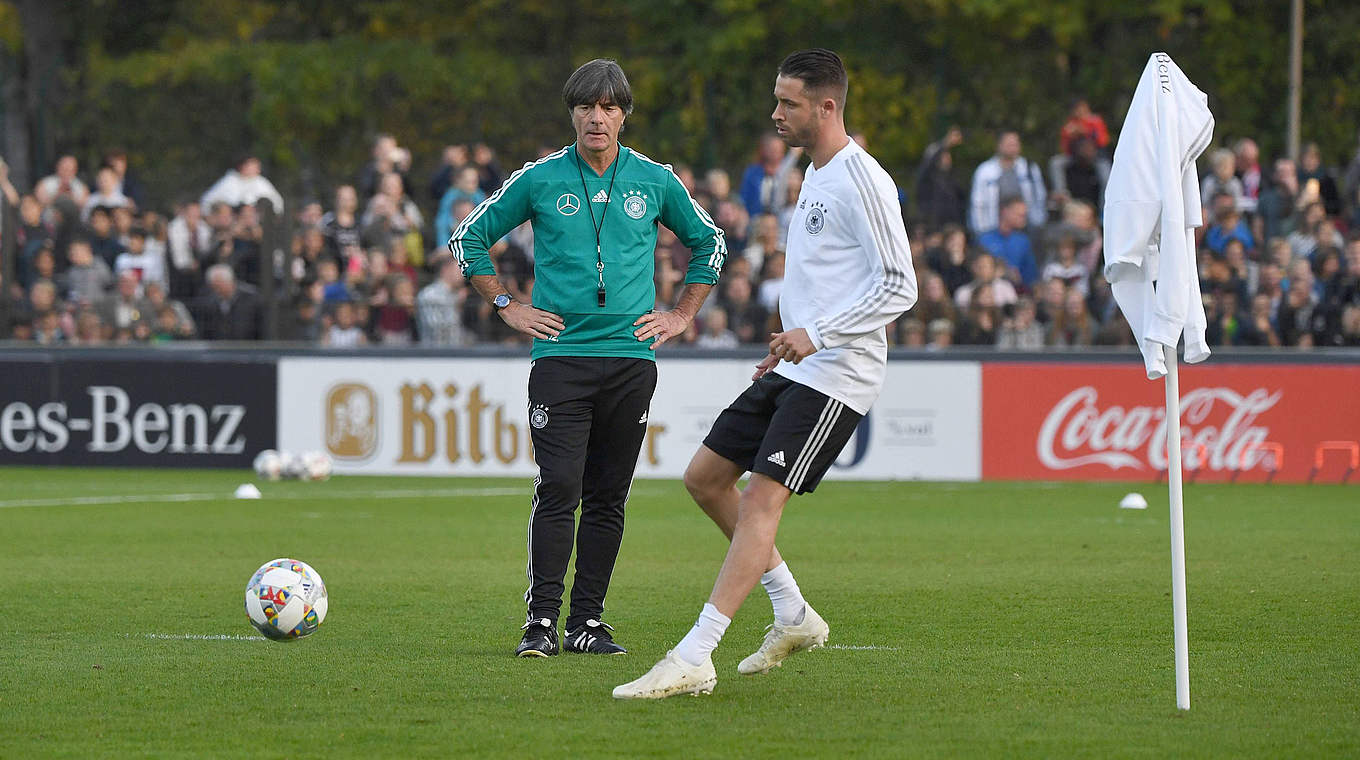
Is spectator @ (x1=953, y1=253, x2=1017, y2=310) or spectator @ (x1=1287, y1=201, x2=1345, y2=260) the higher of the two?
spectator @ (x1=1287, y1=201, x2=1345, y2=260)

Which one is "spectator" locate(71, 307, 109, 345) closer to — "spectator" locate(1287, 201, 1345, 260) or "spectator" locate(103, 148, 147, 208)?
"spectator" locate(103, 148, 147, 208)

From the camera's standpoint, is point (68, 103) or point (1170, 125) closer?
point (1170, 125)

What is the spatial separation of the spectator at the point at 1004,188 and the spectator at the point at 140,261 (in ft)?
28.7

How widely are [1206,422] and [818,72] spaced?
39.4ft

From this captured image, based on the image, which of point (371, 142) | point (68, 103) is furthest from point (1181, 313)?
point (68, 103)

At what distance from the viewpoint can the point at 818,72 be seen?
6.86m

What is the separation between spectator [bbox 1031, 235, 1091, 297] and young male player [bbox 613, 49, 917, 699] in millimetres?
12604

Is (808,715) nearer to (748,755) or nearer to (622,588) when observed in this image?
(748,755)

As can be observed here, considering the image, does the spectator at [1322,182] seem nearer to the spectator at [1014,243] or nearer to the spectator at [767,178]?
the spectator at [1014,243]

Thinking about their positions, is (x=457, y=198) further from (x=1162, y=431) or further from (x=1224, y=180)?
(x=1224, y=180)

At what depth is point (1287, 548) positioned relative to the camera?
12039mm

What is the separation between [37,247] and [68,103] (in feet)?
60.8

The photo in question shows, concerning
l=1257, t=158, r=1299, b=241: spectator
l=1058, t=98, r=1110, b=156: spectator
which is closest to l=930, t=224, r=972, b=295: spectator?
l=1058, t=98, r=1110, b=156: spectator

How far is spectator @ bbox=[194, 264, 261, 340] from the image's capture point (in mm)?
19922
